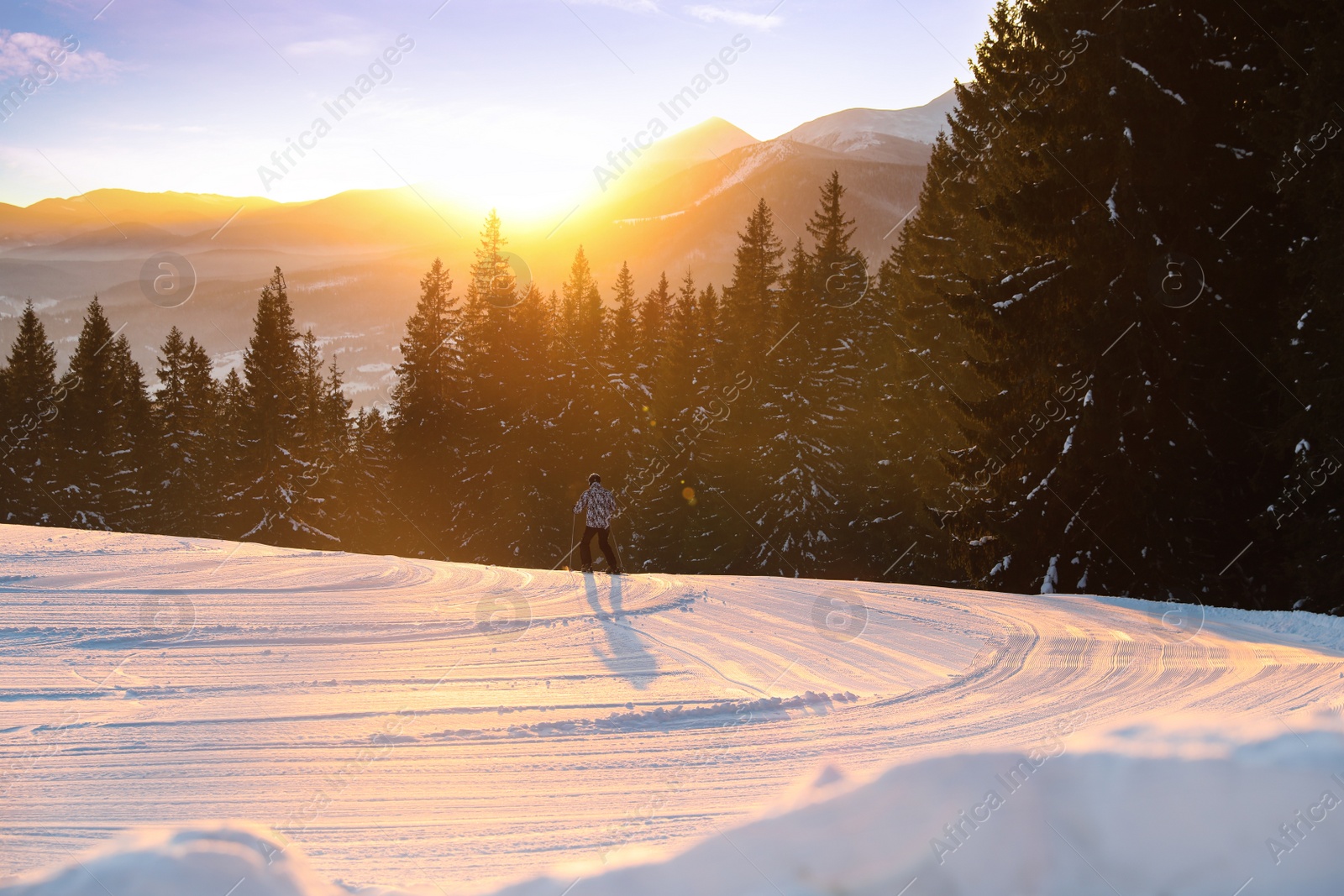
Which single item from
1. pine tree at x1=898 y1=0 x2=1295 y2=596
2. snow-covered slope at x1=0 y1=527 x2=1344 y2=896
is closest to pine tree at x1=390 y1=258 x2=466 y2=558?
pine tree at x1=898 y1=0 x2=1295 y2=596

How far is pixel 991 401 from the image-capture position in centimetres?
1747

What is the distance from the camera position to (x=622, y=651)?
291 inches

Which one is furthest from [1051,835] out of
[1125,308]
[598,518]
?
[1125,308]

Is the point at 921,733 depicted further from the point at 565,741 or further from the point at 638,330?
the point at 638,330

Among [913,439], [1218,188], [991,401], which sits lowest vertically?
[913,439]

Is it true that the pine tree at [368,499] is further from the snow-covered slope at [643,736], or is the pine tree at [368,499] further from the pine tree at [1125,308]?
the snow-covered slope at [643,736]

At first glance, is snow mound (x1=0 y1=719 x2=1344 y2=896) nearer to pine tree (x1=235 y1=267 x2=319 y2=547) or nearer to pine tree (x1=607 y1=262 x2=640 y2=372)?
pine tree (x1=235 y1=267 x2=319 y2=547)

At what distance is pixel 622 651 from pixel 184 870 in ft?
16.2

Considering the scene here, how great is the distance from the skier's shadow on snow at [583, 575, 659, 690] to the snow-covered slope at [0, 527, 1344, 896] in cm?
5

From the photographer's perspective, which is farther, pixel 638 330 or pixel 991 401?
pixel 638 330

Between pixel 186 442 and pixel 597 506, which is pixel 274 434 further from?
pixel 597 506

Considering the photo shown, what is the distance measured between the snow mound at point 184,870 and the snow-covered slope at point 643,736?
1 centimetres

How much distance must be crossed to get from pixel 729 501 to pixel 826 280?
36.8 feet

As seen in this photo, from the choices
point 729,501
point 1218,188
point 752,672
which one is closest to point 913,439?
point 729,501
